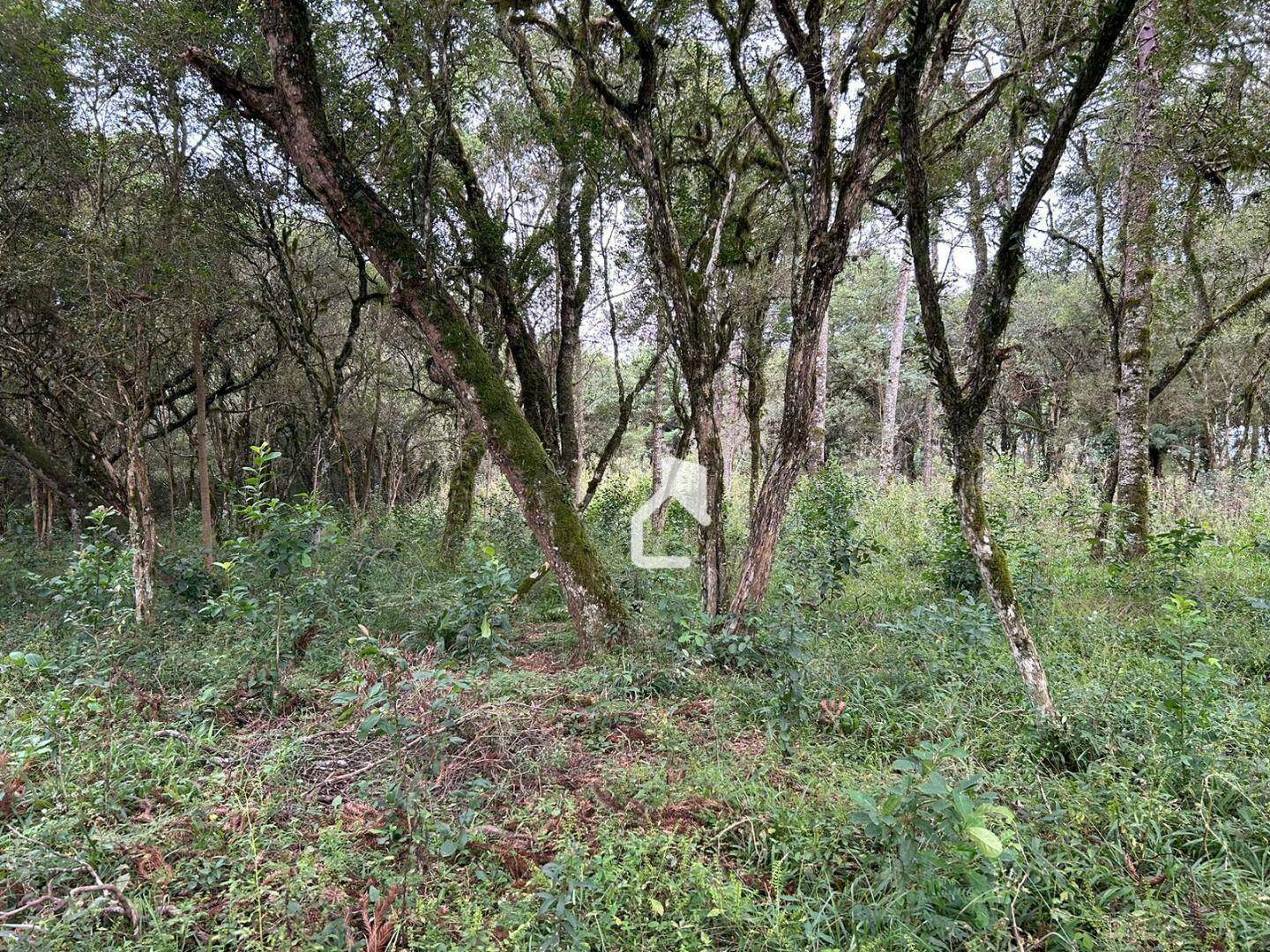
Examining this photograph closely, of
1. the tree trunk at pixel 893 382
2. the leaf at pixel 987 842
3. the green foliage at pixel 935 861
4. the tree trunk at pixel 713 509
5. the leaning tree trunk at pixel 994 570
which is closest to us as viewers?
the leaf at pixel 987 842

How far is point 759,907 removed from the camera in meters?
2.22

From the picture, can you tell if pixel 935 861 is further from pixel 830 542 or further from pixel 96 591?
pixel 96 591

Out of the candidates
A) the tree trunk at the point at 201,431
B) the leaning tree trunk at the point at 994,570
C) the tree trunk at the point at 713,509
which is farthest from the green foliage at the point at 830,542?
the tree trunk at the point at 201,431

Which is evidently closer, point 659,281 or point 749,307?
point 659,281

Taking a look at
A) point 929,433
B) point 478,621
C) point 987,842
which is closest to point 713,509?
point 478,621

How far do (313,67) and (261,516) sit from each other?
10.4 feet

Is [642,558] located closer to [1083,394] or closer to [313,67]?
[313,67]

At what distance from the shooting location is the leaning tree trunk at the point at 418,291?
4215 mm

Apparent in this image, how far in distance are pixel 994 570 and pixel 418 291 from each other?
432 cm

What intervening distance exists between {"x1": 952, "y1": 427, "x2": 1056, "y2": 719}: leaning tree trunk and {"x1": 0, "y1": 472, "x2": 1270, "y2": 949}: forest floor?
23 cm

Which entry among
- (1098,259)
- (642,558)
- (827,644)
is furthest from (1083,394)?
(827,644)

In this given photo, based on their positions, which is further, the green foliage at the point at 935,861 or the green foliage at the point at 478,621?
the green foliage at the point at 478,621

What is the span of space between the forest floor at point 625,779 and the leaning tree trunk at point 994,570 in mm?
232

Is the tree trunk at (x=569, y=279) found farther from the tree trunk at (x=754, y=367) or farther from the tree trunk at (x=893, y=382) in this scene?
the tree trunk at (x=893, y=382)
